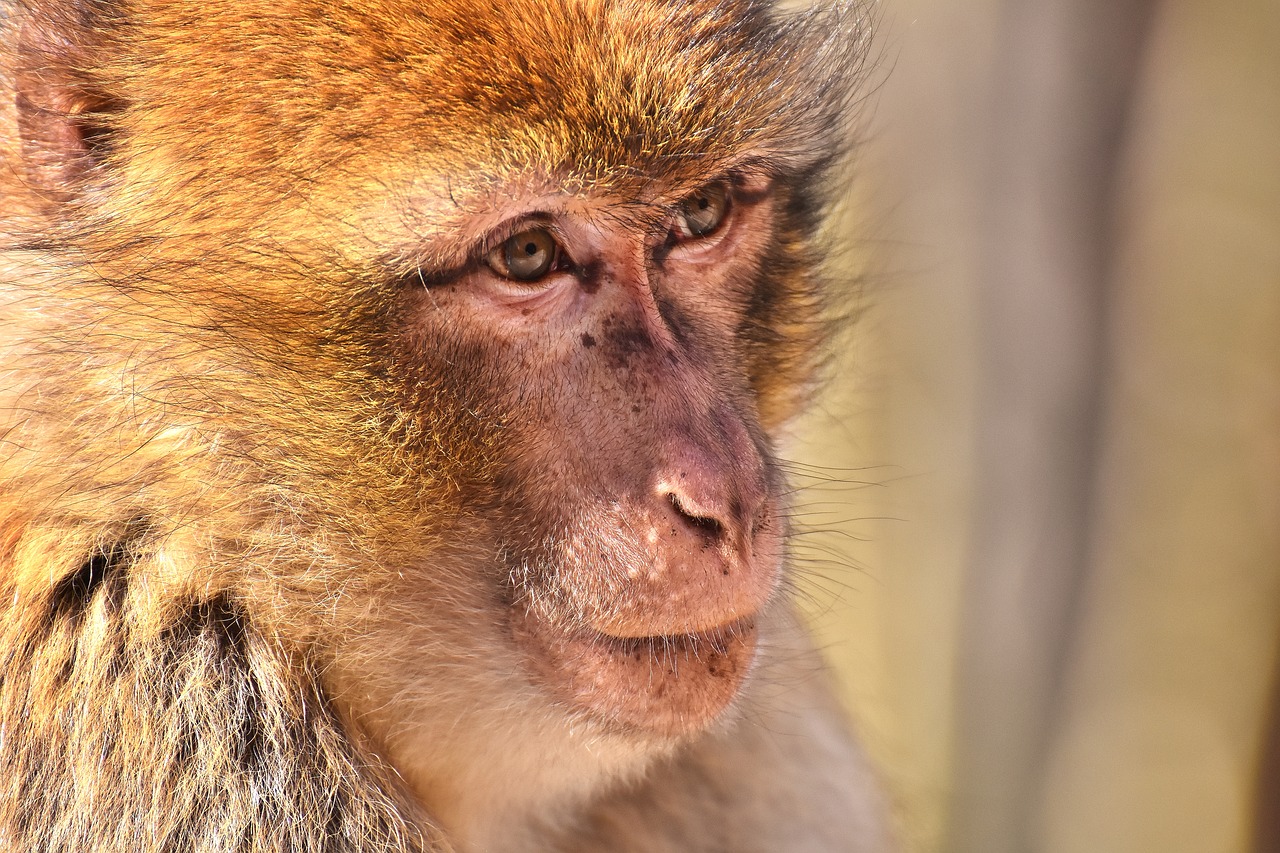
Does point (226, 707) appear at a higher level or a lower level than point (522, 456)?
lower

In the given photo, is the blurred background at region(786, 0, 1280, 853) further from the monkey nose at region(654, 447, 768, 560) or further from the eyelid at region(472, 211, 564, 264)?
the eyelid at region(472, 211, 564, 264)

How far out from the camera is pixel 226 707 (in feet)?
5.42

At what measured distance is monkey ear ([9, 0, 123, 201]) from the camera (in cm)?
164

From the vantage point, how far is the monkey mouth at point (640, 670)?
173cm

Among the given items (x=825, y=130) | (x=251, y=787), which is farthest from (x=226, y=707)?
(x=825, y=130)

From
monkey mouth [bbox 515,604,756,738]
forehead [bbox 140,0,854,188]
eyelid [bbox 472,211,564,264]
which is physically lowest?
monkey mouth [bbox 515,604,756,738]

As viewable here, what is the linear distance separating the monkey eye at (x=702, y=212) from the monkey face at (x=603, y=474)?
0.18 metres

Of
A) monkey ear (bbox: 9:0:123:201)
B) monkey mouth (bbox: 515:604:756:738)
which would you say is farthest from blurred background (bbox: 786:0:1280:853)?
monkey ear (bbox: 9:0:123:201)

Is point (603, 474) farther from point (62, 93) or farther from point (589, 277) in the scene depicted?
point (62, 93)

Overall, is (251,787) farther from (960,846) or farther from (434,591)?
(960,846)

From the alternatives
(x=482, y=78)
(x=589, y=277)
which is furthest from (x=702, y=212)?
(x=482, y=78)

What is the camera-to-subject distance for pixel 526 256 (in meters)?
1.76

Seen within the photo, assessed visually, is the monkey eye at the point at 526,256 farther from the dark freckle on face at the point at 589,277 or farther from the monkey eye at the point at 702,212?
the monkey eye at the point at 702,212

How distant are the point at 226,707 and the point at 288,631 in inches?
5.0
